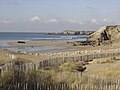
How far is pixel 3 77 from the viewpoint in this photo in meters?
17.4

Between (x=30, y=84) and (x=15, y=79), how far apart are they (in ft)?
3.43

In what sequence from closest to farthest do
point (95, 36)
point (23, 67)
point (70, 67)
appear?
point (23, 67) < point (70, 67) < point (95, 36)

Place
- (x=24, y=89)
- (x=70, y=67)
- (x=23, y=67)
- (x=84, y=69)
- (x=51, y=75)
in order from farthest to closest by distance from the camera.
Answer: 1. (x=84, y=69)
2. (x=70, y=67)
3. (x=23, y=67)
4. (x=51, y=75)
5. (x=24, y=89)

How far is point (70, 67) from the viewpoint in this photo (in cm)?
2767

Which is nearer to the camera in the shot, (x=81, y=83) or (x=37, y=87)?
(x=37, y=87)

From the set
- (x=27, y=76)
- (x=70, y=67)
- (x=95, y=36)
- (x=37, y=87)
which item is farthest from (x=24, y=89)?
(x=95, y=36)

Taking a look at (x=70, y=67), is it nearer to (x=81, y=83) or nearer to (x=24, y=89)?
(x=81, y=83)

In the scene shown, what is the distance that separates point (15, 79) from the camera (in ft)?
58.2

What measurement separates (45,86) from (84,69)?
13.2 meters

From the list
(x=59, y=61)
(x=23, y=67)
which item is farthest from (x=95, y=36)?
(x=23, y=67)

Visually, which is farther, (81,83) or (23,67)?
(23,67)

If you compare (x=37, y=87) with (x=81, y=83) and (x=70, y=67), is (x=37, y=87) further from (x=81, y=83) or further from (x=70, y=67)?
(x=70, y=67)

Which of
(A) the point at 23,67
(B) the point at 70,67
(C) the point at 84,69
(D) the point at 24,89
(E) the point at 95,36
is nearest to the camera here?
(D) the point at 24,89

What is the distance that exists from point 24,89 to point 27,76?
2.15 meters
